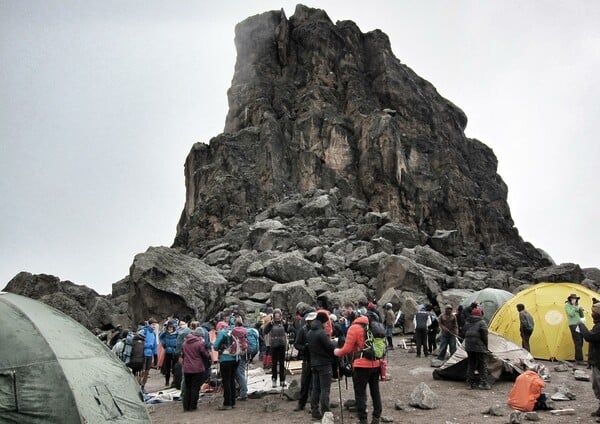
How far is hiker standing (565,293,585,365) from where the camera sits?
14906mm

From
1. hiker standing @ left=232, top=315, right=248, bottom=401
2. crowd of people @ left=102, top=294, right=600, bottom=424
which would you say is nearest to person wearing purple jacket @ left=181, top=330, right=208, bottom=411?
crowd of people @ left=102, top=294, right=600, bottom=424

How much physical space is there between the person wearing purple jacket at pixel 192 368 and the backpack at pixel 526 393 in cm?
702

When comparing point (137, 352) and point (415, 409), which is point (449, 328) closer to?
point (415, 409)

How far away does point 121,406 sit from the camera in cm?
729

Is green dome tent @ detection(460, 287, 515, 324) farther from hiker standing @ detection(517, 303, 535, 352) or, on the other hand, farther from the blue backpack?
the blue backpack

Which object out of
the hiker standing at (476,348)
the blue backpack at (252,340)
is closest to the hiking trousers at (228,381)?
the blue backpack at (252,340)

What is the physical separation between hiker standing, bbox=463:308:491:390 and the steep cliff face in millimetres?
43824

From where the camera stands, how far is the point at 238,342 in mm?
11484

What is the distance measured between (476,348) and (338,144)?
56646mm

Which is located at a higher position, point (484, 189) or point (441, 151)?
point (441, 151)

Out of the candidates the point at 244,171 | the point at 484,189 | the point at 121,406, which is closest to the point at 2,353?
the point at 121,406

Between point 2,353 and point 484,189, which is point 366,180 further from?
point 2,353

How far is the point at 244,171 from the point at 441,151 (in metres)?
33.3

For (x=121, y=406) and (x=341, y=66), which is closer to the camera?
(x=121, y=406)
